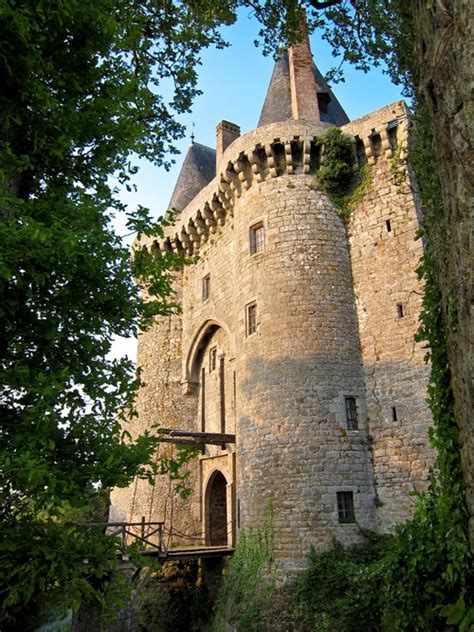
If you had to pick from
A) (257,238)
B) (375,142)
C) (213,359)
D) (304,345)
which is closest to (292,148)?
(375,142)

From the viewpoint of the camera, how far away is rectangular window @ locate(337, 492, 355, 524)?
1102 cm

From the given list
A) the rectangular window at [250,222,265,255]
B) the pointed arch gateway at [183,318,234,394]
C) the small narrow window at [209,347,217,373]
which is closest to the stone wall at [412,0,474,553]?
the rectangular window at [250,222,265,255]

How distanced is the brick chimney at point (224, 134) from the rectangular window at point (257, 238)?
5438 mm

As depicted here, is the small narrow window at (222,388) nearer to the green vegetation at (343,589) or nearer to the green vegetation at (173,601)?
the green vegetation at (173,601)

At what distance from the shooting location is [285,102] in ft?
51.8

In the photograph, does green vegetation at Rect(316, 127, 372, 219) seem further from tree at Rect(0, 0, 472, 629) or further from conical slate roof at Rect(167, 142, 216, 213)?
conical slate roof at Rect(167, 142, 216, 213)

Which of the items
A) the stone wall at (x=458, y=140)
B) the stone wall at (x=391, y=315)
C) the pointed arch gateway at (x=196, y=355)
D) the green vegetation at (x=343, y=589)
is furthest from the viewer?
the pointed arch gateway at (x=196, y=355)

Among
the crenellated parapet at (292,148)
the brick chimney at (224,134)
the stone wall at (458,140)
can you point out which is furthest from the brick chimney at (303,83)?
the stone wall at (458,140)

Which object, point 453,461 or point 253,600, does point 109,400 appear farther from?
point 253,600

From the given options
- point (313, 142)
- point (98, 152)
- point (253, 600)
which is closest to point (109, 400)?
point (98, 152)

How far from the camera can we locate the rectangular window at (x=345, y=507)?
11023 millimetres

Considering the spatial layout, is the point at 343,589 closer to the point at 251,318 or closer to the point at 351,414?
the point at 351,414

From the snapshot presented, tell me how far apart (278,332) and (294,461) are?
317 centimetres

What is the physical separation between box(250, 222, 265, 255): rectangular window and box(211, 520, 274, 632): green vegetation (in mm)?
7132
